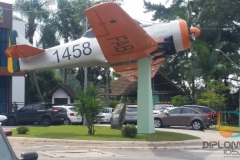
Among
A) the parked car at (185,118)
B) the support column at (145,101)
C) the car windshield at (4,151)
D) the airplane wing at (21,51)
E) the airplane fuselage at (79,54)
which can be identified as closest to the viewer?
the car windshield at (4,151)

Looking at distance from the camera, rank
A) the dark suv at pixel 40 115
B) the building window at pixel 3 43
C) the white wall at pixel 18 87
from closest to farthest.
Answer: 1. the dark suv at pixel 40 115
2. the building window at pixel 3 43
3. the white wall at pixel 18 87

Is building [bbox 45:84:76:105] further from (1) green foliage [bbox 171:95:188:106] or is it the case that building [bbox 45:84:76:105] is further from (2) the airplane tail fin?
(2) the airplane tail fin

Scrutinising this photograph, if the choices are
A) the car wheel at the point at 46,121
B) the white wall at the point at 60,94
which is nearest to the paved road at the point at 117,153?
the car wheel at the point at 46,121

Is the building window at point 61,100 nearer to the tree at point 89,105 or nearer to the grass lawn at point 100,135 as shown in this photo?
the grass lawn at point 100,135

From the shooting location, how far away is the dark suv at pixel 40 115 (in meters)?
29.8

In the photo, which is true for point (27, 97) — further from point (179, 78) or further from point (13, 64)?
point (13, 64)

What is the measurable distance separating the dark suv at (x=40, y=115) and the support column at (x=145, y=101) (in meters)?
11.1

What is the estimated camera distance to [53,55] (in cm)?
2116

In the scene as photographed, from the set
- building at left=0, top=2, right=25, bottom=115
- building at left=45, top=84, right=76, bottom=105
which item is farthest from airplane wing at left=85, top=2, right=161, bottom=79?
building at left=45, top=84, right=76, bottom=105

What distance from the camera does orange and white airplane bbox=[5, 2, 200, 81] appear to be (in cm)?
1731

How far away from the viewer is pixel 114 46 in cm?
1911

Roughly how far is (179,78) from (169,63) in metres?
2.19

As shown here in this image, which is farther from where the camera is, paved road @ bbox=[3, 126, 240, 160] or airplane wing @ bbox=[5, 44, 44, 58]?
airplane wing @ bbox=[5, 44, 44, 58]

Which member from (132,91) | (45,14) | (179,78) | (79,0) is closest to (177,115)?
(132,91)
